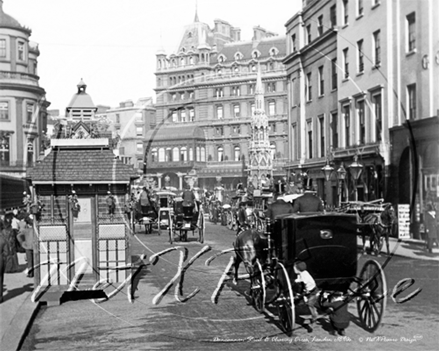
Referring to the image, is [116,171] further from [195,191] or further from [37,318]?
[37,318]

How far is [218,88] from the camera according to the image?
10.2 feet

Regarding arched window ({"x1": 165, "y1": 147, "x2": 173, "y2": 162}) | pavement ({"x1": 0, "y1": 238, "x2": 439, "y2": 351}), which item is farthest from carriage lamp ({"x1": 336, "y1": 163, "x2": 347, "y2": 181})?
pavement ({"x1": 0, "y1": 238, "x2": 439, "y2": 351})

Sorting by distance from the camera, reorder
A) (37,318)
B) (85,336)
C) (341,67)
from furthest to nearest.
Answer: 1. (37,318)
2. (85,336)
3. (341,67)

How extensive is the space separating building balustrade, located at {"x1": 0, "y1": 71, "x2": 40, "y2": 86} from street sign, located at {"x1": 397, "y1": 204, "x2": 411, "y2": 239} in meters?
1.95

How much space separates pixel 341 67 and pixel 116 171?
1.29 m

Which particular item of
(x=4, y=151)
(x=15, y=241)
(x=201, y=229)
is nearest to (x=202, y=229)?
(x=201, y=229)

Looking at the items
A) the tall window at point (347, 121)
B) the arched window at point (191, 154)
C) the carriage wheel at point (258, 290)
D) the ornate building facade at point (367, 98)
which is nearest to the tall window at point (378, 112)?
the ornate building facade at point (367, 98)

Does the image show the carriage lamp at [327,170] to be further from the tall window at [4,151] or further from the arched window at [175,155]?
the tall window at [4,151]

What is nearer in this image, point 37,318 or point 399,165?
point 399,165

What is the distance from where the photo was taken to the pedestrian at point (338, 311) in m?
2.94

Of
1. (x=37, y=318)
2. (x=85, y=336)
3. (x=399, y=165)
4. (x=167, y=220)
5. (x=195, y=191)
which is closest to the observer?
(x=399, y=165)

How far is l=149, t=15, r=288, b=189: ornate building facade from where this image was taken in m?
2.99

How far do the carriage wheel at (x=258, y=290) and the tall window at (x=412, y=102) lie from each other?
123cm

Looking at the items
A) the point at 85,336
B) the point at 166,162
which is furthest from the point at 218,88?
the point at 85,336
